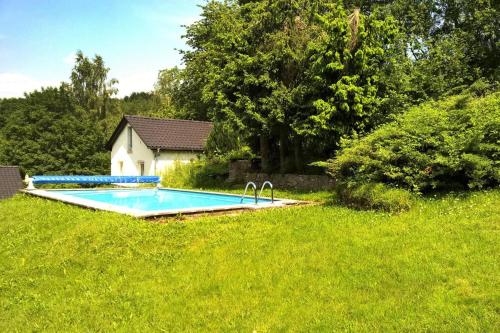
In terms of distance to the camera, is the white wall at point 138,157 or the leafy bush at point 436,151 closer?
the leafy bush at point 436,151

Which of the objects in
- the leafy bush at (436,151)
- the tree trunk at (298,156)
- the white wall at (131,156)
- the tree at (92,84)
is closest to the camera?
the leafy bush at (436,151)

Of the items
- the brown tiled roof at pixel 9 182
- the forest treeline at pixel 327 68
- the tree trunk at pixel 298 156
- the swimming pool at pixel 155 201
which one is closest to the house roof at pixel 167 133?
the forest treeline at pixel 327 68

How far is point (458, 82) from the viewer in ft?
59.9

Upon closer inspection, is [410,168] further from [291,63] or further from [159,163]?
[159,163]

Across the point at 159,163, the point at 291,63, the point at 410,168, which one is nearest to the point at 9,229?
the point at 410,168

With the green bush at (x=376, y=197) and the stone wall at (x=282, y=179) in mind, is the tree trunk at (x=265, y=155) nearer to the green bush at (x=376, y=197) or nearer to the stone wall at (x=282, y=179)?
the stone wall at (x=282, y=179)

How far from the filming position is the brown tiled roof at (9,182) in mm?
32312

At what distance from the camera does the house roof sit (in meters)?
31.2

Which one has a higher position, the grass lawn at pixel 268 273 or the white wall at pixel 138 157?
the white wall at pixel 138 157

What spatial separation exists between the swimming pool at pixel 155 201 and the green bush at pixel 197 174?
124 inches

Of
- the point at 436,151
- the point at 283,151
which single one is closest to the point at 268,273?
the point at 436,151

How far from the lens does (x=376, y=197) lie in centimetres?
988

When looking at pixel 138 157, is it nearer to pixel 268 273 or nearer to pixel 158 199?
pixel 158 199

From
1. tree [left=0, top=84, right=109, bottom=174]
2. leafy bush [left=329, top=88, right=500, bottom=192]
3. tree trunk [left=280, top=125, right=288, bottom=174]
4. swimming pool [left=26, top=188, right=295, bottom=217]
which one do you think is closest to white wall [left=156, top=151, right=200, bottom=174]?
swimming pool [left=26, top=188, right=295, bottom=217]
